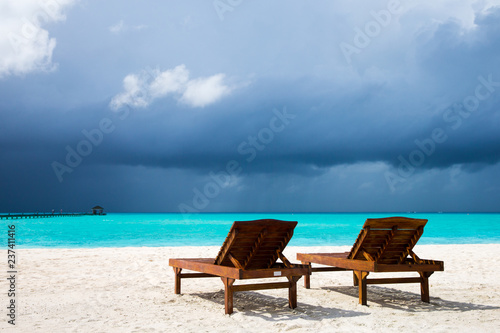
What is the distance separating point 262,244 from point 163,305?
67.5 inches

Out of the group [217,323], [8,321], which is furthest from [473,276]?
[8,321]

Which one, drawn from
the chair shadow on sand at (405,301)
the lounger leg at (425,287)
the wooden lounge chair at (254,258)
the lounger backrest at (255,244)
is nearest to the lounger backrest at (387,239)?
the lounger leg at (425,287)

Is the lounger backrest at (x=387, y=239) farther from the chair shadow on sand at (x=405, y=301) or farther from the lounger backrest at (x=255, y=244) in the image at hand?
the lounger backrest at (x=255, y=244)

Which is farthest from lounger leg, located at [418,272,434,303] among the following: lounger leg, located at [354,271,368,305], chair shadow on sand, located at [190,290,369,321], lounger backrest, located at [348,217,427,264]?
chair shadow on sand, located at [190,290,369,321]

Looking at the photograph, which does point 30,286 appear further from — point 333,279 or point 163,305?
point 333,279

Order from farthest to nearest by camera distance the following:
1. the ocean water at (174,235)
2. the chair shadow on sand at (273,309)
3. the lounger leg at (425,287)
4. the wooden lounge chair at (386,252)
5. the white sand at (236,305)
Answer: the ocean water at (174,235) < the lounger leg at (425,287) < the wooden lounge chair at (386,252) < the chair shadow on sand at (273,309) < the white sand at (236,305)

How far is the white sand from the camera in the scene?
5.23 metres

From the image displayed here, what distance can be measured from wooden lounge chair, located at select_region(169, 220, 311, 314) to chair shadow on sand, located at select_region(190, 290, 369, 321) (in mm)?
234

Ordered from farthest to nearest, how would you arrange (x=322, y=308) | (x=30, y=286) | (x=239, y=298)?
(x=30, y=286)
(x=239, y=298)
(x=322, y=308)

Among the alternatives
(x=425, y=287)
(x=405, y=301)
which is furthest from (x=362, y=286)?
(x=425, y=287)

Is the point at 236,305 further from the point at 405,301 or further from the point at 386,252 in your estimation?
the point at 405,301

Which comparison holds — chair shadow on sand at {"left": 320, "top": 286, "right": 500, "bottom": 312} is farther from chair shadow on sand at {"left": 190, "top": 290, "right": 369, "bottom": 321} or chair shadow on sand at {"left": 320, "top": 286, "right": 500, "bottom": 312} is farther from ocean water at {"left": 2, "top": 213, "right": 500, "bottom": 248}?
ocean water at {"left": 2, "top": 213, "right": 500, "bottom": 248}

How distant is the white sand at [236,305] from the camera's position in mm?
5227

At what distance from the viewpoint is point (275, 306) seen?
21.1ft
